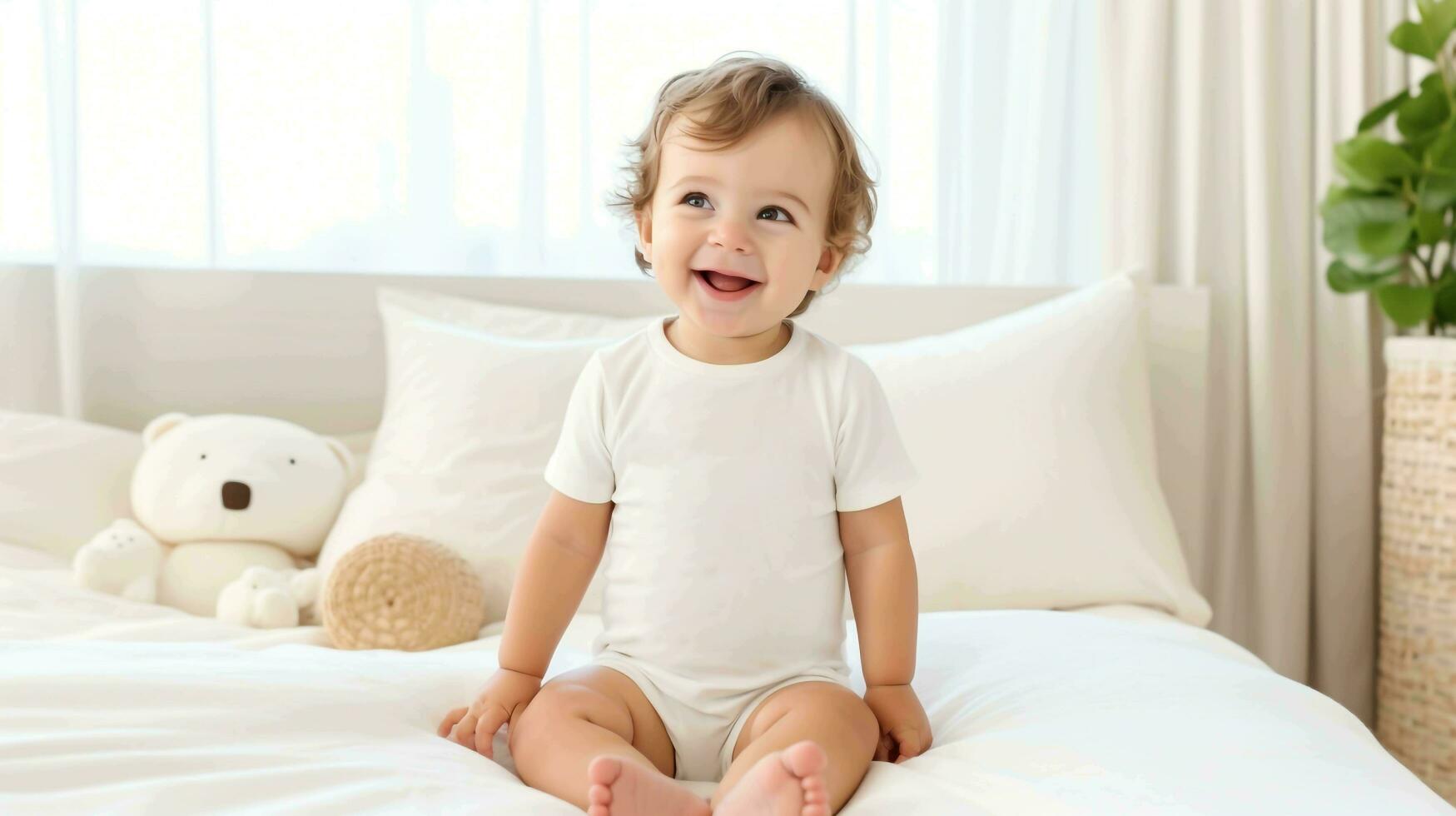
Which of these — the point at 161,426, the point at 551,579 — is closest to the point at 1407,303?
the point at 551,579

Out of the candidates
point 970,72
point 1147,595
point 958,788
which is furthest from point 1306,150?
point 958,788

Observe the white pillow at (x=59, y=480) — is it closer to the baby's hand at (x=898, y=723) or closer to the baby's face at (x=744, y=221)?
the baby's face at (x=744, y=221)

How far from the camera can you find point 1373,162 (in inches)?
Result: 68.1

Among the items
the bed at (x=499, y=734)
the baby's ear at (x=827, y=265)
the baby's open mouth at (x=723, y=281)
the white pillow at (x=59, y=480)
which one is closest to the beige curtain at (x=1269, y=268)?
the bed at (x=499, y=734)

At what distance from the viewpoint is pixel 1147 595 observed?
1.42 m

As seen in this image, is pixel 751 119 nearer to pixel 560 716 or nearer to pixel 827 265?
pixel 827 265

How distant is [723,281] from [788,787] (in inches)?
16.0

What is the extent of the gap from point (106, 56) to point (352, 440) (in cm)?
78

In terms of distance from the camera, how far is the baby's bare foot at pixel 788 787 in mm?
698

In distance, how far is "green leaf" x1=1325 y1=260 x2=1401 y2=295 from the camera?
1.81 m

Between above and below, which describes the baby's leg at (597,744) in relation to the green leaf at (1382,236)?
below

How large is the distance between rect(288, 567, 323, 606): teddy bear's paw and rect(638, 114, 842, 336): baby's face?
76cm

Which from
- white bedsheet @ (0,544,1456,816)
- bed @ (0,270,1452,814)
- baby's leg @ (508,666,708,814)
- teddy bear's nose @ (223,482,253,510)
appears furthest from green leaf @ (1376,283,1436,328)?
teddy bear's nose @ (223,482,253,510)

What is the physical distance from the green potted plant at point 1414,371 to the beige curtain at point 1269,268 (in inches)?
6.2
